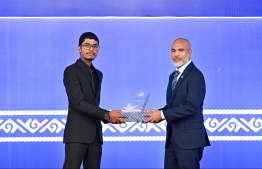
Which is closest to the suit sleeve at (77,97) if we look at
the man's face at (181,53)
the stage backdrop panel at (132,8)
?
the man's face at (181,53)

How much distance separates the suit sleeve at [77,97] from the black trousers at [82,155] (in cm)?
29

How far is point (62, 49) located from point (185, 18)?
200cm

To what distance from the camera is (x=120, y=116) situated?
3.86 metres

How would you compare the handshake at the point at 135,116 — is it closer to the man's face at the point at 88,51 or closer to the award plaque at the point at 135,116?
the award plaque at the point at 135,116

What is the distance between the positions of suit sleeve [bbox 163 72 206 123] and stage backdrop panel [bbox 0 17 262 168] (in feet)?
7.52

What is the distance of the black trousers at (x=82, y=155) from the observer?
3.65 metres

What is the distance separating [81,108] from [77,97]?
0.11 metres

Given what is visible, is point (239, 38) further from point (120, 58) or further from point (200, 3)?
point (120, 58)

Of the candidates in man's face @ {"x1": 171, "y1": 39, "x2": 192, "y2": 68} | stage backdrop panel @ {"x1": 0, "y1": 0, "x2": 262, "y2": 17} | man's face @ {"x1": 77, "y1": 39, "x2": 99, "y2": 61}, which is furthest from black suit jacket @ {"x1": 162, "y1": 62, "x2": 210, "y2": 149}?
stage backdrop panel @ {"x1": 0, "y1": 0, "x2": 262, "y2": 17}

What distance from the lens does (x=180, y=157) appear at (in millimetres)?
3709

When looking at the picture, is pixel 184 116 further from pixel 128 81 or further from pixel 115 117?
pixel 128 81

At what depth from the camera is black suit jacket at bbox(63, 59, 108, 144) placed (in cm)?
370

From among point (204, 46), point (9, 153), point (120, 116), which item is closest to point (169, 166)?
point (120, 116)

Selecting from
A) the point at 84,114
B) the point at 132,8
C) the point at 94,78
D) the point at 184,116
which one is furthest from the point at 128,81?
the point at 184,116
